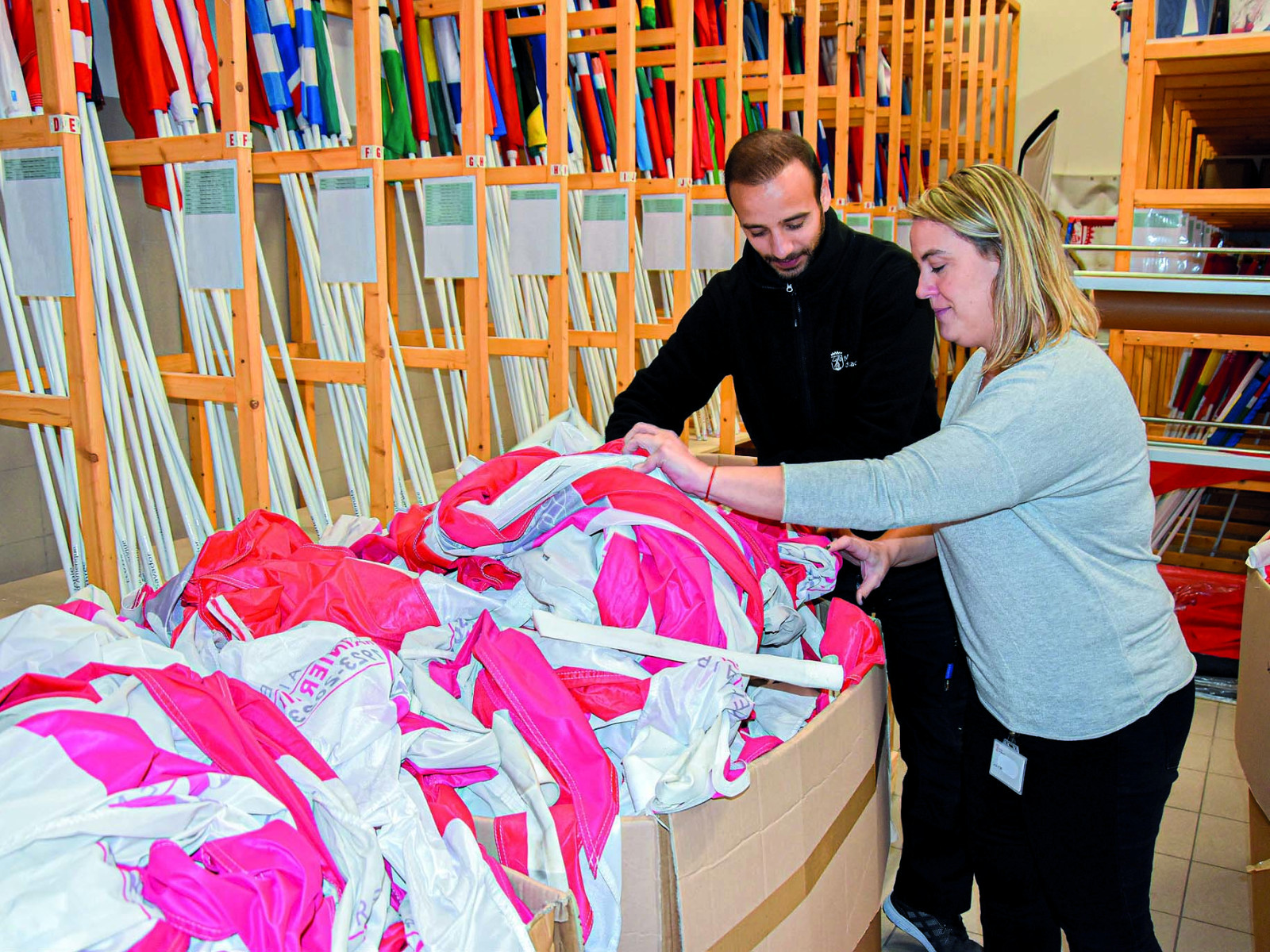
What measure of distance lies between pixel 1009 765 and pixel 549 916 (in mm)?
864

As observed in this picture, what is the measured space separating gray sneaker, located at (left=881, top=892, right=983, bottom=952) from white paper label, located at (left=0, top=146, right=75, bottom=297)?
2.12 meters

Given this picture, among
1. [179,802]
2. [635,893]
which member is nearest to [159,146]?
[179,802]

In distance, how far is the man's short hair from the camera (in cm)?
203

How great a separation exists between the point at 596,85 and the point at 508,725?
3188 mm

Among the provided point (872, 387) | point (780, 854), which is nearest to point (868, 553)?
point (872, 387)

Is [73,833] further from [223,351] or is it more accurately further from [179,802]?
[223,351]

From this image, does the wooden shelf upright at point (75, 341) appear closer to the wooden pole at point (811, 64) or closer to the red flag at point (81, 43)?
the red flag at point (81, 43)

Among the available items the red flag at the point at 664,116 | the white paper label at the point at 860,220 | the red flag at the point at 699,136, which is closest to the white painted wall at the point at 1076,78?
the white paper label at the point at 860,220

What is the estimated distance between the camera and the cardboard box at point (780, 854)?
44.3 inches

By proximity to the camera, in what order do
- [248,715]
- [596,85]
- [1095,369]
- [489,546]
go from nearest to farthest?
[248,715] < [1095,369] < [489,546] < [596,85]

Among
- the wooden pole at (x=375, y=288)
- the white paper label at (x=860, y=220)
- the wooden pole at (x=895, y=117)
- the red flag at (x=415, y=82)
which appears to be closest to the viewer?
the wooden pole at (x=375, y=288)

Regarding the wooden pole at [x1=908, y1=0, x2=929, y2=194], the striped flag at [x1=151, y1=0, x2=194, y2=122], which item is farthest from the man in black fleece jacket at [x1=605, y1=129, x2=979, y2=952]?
the wooden pole at [x1=908, y1=0, x2=929, y2=194]

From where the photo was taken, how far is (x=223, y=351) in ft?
8.65

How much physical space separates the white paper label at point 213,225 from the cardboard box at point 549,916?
1.57 m
